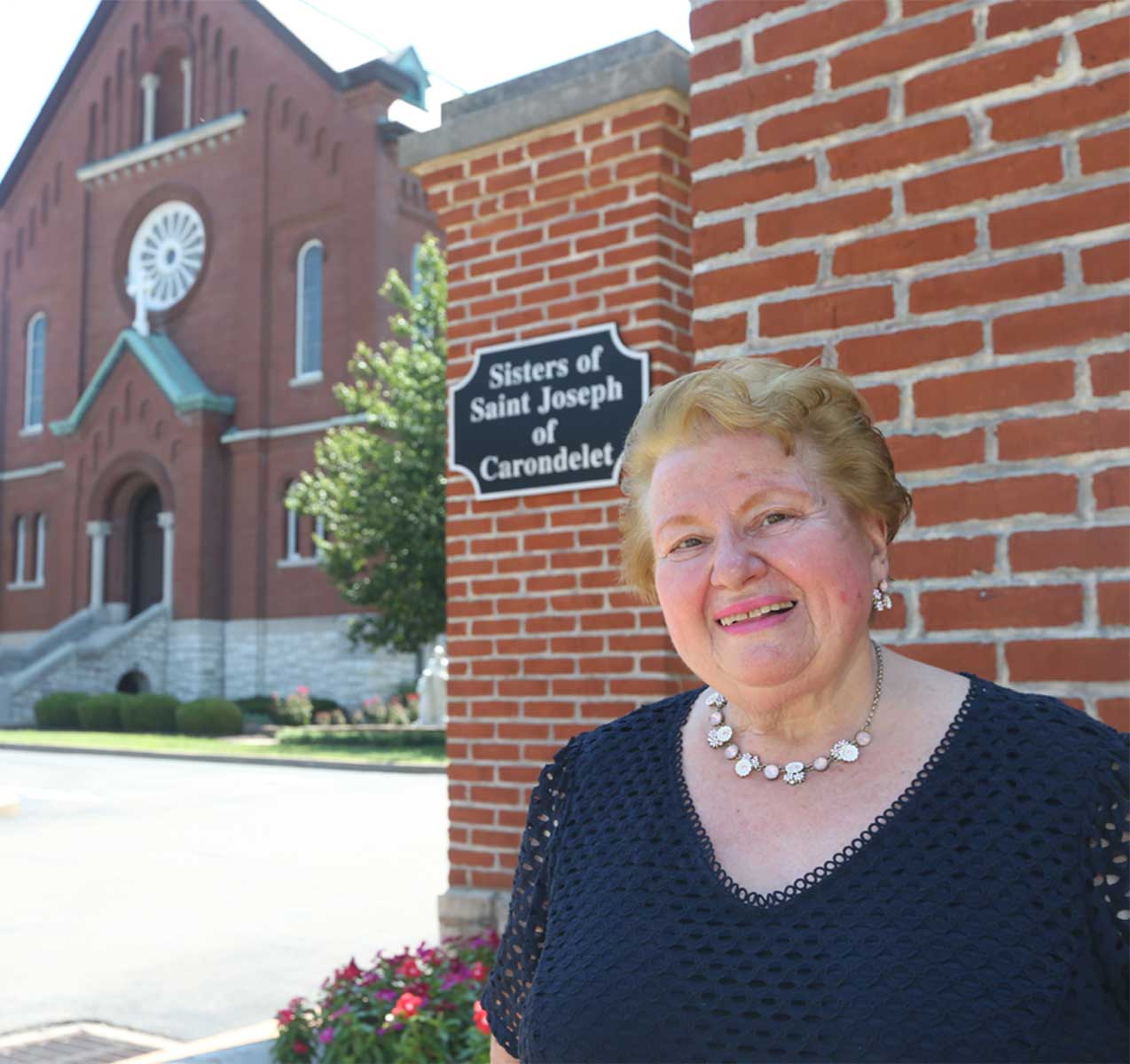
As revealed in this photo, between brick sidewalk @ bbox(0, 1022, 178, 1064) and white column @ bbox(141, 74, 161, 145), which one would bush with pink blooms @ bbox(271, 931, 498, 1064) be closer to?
brick sidewalk @ bbox(0, 1022, 178, 1064)

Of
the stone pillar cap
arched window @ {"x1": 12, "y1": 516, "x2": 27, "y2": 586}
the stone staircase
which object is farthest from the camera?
arched window @ {"x1": 12, "y1": 516, "x2": 27, "y2": 586}

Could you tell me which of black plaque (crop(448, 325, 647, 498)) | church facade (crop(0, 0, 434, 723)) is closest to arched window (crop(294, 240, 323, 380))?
church facade (crop(0, 0, 434, 723))

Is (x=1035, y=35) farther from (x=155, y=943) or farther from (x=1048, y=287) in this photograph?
(x=155, y=943)

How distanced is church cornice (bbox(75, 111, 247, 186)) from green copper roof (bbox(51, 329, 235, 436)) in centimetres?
458

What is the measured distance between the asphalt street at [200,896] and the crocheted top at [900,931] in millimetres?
4161

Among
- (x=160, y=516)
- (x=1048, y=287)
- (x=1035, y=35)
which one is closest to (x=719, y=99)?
(x=1035, y=35)

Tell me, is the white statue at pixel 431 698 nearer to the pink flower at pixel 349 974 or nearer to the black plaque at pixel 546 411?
the black plaque at pixel 546 411

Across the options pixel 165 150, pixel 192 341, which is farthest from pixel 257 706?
pixel 165 150

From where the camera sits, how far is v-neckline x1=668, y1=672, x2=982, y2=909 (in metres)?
1.68

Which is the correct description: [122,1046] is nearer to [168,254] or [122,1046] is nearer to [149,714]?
[149,714]

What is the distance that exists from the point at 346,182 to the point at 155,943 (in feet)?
81.9

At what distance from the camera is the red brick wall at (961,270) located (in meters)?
2.61

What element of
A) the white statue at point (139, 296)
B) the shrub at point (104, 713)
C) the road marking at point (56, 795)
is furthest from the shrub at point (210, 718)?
the white statue at point (139, 296)

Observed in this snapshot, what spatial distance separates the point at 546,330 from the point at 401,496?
17.3 metres
